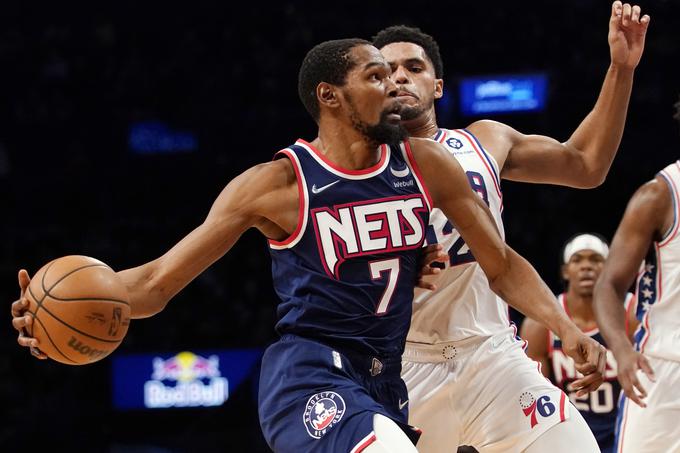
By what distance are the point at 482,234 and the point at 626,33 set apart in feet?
4.07

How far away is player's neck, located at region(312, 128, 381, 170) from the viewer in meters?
3.44

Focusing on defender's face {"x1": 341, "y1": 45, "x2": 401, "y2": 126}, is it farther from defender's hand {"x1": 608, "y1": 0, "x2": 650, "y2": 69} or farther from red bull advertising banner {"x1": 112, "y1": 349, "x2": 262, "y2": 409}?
red bull advertising banner {"x1": 112, "y1": 349, "x2": 262, "y2": 409}

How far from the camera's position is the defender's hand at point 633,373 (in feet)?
13.3

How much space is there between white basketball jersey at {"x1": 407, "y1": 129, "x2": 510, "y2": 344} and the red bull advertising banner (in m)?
7.78

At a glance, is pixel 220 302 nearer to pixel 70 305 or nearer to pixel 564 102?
pixel 564 102

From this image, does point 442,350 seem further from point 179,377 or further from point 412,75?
point 179,377

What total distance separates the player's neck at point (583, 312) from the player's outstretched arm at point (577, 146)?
2472mm

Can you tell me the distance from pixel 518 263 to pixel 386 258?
0.50 m

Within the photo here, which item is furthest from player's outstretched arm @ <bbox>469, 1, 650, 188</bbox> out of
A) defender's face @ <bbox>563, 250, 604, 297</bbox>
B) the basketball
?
defender's face @ <bbox>563, 250, 604, 297</bbox>

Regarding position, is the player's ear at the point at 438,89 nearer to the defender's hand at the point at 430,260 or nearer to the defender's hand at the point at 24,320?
the defender's hand at the point at 430,260

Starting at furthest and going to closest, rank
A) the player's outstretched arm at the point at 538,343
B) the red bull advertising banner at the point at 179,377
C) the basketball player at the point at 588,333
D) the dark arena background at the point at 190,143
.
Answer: the dark arena background at the point at 190,143
the red bull advertising banner at the point at 179,377
the player's outstretched arm at the point at 538,343
the basketball player at the point at 588,333

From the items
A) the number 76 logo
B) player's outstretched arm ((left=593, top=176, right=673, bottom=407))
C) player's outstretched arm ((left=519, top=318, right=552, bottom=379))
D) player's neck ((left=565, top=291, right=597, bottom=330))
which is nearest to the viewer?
the number 76 logo

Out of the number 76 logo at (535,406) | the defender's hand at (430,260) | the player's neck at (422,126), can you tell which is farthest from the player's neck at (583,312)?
the defender's hand at (430,260)

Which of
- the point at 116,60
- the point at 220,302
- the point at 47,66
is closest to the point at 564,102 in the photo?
the point at 220,302
